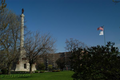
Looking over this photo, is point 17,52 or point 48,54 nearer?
point 17,52

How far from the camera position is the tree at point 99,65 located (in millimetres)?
6023

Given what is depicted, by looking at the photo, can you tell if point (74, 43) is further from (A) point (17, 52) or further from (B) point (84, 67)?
(B) point (84, 67)

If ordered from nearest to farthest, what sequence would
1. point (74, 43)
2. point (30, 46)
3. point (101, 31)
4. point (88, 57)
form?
1. point (88, 57)
2. point (30, 46)
3. point (101, 31)
4. point (74, 43)

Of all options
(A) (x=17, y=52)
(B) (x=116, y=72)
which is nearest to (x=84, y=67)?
(B) (x=116, y=72)

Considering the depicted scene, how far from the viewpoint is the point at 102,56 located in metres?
6.32

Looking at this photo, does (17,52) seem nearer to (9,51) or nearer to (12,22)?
(9,51)

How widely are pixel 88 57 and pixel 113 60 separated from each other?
3.70 feet

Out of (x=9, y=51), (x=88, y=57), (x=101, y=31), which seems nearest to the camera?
(x=88, y=57)

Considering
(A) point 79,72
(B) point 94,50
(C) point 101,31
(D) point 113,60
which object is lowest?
(A) point 79,72

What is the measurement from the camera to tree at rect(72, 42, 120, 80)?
6.02 metres

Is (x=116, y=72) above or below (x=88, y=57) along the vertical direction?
below

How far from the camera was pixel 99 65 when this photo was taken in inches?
239

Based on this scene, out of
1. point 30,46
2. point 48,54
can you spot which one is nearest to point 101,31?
point 48,54

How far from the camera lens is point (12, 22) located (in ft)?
87.0
